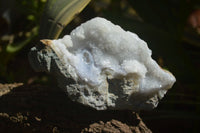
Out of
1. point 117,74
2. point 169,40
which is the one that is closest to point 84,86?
point 117,74

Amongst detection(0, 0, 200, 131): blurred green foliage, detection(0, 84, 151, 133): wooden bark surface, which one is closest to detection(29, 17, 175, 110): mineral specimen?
detection(0, 84, 151, 133): wooden bark surface

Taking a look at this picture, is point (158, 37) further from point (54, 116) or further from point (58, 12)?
point (54, 116)

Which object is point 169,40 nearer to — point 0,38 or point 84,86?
point 84,86

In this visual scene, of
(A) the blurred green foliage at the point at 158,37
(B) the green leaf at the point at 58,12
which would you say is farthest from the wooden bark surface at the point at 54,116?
(A) the blurred green foliage at the point at 158,37

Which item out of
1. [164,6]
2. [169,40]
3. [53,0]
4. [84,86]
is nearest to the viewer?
[84,86]

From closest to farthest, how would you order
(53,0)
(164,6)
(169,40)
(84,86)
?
(84,86), (53,0), (169,40), (164,6)

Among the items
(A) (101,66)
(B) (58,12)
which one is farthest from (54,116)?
(B) (58,12)
